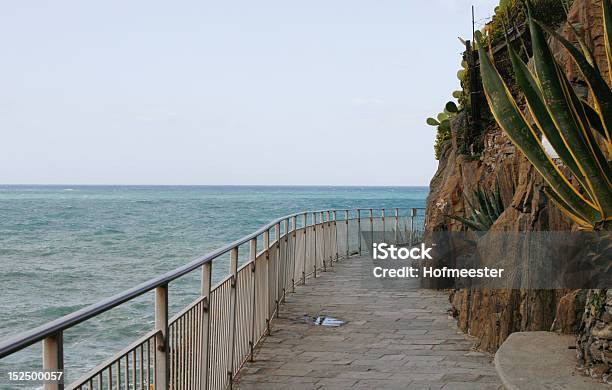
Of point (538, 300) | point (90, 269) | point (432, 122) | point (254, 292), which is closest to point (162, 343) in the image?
point (254, 292)

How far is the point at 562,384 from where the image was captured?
5.08 m

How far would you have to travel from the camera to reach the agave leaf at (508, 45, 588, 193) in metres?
5.71

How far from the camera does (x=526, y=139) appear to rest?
6.05 metres

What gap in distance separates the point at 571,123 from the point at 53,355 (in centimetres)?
405

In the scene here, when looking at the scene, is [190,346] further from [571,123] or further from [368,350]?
[368,350]

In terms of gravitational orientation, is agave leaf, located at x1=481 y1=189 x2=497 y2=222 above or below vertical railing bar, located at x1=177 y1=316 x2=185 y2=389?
above

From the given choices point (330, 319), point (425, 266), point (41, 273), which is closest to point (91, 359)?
point (330, 319)

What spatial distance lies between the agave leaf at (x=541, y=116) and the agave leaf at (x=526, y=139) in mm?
170

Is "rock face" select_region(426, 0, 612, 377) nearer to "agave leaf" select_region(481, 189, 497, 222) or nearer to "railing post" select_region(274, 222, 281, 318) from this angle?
"agave leaf" select_region(481, 189, 497, 222)

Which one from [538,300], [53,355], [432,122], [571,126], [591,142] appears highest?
[432,122]

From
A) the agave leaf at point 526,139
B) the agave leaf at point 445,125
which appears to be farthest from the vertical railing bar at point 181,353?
the agave leaf at point 445,125

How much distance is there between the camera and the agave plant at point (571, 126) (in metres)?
5.50

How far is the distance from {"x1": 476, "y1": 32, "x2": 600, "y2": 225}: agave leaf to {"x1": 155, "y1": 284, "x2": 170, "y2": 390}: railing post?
314 cm

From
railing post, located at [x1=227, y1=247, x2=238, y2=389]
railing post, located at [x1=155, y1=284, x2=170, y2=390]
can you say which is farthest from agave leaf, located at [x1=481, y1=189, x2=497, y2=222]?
railing post, located at [x1=155, y1=284, x2=170, y2=390]
